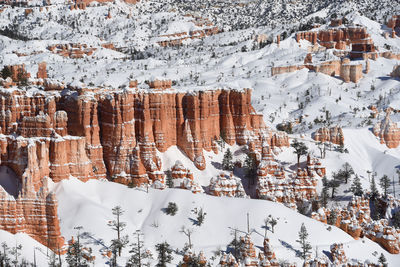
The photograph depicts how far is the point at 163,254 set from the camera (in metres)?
65.0

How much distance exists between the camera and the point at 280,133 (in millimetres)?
103688

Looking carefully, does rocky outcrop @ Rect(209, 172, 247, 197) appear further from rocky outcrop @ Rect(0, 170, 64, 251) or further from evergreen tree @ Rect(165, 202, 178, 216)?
rocky outcrop @ Rect(0, 170, 64, 251)

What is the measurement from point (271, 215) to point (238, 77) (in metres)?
108

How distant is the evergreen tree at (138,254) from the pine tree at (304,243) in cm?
1791

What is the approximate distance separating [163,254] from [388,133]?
2573 inches

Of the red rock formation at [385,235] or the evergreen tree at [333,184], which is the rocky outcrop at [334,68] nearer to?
the evergreen tree at [333,184]

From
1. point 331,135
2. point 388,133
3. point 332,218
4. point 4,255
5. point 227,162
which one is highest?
point 331,135

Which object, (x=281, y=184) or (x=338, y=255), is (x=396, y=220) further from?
(x=338, y=255)

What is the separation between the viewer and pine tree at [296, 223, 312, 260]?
69.4m

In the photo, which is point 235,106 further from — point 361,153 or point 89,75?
point 89,75

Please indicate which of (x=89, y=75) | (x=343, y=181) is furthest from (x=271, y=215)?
(x=89, y=75)

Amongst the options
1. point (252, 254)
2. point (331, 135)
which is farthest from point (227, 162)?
point (252, 254)

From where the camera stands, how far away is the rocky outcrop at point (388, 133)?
115 metres

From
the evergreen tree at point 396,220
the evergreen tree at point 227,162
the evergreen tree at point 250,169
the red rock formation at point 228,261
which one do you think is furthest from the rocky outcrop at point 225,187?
the evergreen tree at point 396,220
